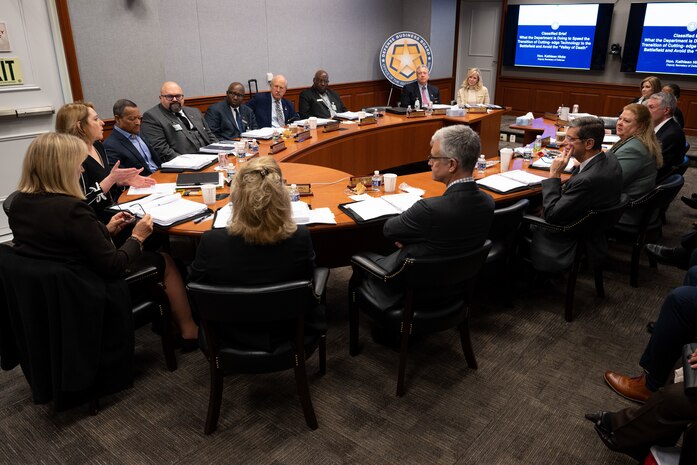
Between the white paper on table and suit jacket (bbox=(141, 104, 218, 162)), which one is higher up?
suit jacket (bbox=(141, 104, 218, 162))

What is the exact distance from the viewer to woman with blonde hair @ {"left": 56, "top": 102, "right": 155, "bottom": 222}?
9.52ft

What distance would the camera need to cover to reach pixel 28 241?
1.99 meters

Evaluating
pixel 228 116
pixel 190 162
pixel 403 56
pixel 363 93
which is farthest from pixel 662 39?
pixel 190 162

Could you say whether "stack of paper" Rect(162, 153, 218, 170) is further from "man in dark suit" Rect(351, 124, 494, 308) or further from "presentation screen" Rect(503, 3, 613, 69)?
"presentation screen" Rect(503, 3, 613, 69)

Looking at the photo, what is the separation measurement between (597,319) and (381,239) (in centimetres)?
142

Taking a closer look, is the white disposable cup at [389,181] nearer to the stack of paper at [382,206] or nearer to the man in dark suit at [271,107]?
the stack of paper at [382,206]

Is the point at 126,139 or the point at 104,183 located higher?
the point at 126,139

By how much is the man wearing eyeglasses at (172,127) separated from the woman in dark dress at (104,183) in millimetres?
878

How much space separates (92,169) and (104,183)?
11 cm

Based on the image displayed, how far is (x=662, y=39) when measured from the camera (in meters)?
7.77

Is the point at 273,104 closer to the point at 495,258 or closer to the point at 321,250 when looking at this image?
the point at 321,250

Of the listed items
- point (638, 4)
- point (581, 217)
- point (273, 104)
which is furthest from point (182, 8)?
point (638, 4)

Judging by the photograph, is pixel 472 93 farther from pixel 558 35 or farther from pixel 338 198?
pixel 338 198

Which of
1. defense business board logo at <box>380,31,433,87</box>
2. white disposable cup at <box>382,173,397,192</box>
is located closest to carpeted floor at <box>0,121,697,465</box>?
white disposable cup at <box>382,173,397,192</box>
